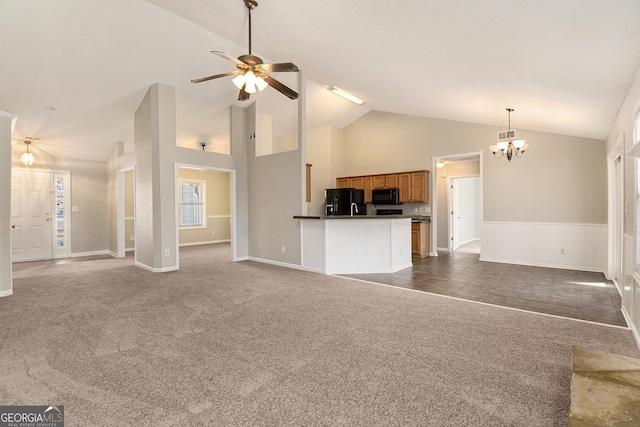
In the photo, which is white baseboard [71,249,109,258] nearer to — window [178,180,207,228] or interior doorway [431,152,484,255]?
window [178,180,207,228]

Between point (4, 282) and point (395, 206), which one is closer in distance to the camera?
point (4, 282)

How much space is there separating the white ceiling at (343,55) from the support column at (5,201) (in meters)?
0.89

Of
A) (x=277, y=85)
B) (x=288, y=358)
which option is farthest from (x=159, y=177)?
(x=288, y=358)

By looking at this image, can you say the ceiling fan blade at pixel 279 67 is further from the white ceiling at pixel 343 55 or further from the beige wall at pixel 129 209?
the beige wall at pixel 129 209

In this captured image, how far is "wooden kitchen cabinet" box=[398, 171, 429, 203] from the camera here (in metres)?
7.40

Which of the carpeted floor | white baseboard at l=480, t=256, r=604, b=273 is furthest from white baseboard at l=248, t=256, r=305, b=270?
white baseboard at l=480, t=256, r=604, b=273

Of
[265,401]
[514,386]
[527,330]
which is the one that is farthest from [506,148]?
[265,401]

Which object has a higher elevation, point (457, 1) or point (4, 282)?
point (457, 1)

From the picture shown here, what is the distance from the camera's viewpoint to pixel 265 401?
177 cm

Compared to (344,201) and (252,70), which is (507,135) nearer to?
(344,201)

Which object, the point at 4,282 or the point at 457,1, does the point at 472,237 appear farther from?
the point at 4,282

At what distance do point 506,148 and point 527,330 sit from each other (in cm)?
374

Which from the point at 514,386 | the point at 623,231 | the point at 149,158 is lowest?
the point at 514,386

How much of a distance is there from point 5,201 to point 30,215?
379 cm
